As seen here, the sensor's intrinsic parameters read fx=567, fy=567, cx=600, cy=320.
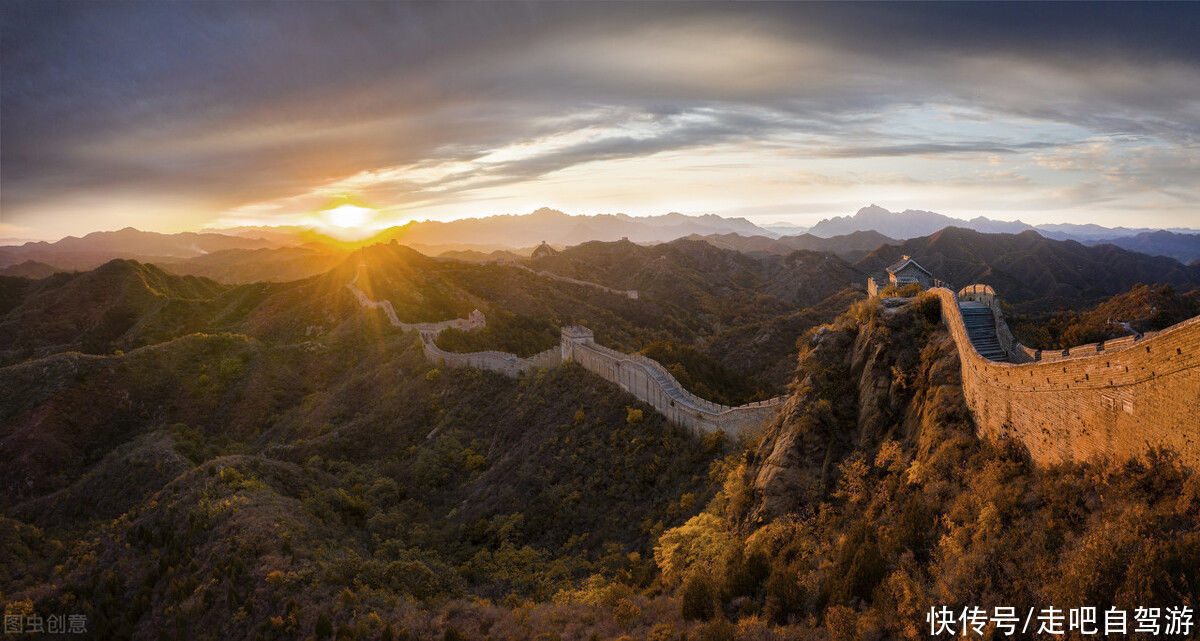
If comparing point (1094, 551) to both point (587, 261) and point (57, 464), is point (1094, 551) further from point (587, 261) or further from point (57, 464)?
point (587, 261)

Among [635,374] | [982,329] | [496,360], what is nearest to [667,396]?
[635,374]

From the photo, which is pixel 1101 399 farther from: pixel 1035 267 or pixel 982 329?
pixel 1035 267

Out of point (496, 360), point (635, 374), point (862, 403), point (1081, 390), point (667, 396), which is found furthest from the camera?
point (496, 360)

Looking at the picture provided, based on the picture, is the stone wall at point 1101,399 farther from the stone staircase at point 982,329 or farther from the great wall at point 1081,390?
the stone staircase at point 982,329

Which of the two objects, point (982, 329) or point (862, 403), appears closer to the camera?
point (982, 329)

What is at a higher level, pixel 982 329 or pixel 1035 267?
pixel 1035 267

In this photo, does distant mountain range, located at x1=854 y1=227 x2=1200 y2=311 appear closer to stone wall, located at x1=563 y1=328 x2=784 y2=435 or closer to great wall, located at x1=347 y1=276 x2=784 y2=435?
great wall, located at x1=347 y1=276 x2=784 y2=435

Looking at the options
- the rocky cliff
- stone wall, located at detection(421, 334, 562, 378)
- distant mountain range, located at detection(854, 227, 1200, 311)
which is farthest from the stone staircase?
distant mountain range, located at detection(854, 227, 1200, 311)
